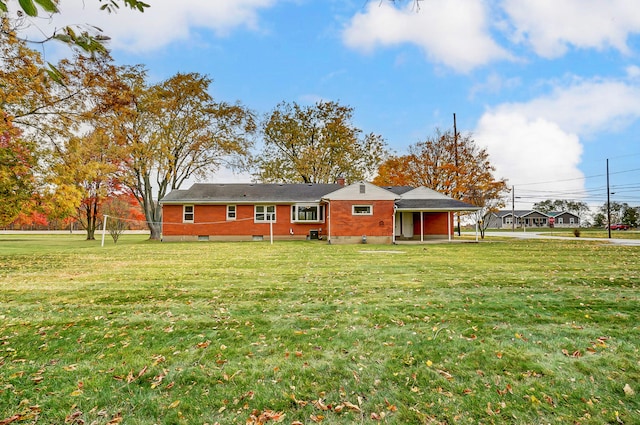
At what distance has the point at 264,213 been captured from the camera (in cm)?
2417

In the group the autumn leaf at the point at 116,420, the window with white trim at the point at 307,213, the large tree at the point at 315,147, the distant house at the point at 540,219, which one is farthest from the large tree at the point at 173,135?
the distant house at the point at 540,219

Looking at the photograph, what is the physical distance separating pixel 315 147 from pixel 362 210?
15.9 meters

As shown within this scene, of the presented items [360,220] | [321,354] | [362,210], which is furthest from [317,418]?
[362,210]

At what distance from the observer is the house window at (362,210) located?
815 inches

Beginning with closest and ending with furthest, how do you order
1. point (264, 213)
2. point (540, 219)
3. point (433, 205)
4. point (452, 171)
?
1. point (433, 205)
2. point (264, 213)
3. point (452, 171)
4. point (540, 219)

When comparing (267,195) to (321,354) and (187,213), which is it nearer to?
(187,213)

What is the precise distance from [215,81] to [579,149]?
2627 centimetres

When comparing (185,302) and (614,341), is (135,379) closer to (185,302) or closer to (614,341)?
(185,302)

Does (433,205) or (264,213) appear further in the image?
(264,213)

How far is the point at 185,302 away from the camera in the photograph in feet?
18.1

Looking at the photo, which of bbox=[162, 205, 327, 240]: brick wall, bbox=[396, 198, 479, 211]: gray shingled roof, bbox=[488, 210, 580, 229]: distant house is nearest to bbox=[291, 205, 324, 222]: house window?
bbox=[162, 205, 327, 240]: brick wall

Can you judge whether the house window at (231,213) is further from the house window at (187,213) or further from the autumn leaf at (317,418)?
the autumn leaf at (317,418)

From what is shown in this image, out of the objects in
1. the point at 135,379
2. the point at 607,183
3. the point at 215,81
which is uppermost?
the point at 215,81

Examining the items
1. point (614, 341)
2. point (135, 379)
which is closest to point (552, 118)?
point (614, 341)
